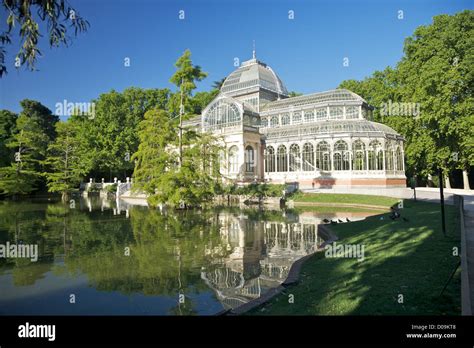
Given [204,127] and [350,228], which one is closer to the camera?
[350,228]

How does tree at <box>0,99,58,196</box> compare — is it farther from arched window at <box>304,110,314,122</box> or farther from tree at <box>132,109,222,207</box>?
arched window at <box>304,110,314,122</box>

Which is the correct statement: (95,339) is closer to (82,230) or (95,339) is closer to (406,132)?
(82,230)

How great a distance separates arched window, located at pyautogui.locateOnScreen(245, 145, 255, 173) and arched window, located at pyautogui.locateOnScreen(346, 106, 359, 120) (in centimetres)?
1254

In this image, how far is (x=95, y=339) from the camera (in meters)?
3.48

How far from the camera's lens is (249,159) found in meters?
37.3

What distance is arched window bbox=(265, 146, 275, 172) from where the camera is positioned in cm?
3800

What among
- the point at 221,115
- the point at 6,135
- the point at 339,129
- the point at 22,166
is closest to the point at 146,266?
the point at 339,129

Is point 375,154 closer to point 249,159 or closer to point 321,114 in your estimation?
point 321,114

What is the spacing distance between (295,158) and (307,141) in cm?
262

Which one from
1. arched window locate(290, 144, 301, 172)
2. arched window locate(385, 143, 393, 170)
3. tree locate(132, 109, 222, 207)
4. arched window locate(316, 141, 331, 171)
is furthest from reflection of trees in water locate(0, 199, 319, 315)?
arched window locate(385, 143, 393, 170)

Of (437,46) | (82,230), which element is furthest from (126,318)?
(437,46)

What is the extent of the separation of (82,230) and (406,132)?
103 ft

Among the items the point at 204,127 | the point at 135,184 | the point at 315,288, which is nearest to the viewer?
the point at 315,288

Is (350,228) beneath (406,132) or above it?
beneath
